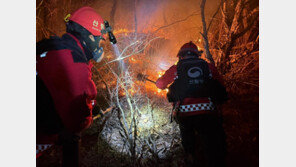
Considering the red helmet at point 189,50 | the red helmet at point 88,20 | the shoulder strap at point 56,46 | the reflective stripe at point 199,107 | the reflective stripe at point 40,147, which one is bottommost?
the reflective stripe at point 40,147

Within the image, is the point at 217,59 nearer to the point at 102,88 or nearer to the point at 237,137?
the point at 237,137

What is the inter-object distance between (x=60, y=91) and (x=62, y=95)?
0.06 meters

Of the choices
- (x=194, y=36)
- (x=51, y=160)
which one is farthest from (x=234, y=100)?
(x=51, y=160)

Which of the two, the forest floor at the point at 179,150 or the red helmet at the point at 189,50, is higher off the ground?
the red helmet at the point at 189,50

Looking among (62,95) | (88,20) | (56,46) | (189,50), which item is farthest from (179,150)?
(88,20)

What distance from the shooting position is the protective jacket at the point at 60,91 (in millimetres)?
1731

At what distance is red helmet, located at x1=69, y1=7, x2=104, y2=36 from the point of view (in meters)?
2.45

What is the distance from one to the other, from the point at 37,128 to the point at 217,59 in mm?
6559

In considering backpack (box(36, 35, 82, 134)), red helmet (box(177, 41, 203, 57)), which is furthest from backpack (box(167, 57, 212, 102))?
backpack (box(36, 35, 82, 134))

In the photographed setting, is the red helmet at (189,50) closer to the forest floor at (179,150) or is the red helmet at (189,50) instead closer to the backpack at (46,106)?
the backpack at (46,106)

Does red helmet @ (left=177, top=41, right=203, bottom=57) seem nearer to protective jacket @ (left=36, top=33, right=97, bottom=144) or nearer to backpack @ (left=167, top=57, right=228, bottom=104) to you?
backpack @ (left=167, top=57, right=228, bottom=104)

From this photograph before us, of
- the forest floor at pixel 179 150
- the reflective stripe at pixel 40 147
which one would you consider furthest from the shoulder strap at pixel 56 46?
the forest floor at pixel 179 150

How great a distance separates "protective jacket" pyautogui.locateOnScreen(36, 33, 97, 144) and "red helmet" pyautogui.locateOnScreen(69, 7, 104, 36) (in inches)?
30.5

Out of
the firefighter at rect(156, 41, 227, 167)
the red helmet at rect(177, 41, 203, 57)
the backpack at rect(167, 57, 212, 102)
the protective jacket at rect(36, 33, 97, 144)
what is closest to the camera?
the protective jacket at rect(36, 33, 97, 144)
